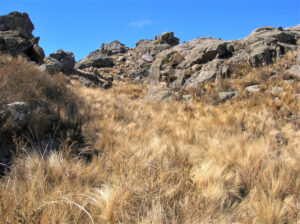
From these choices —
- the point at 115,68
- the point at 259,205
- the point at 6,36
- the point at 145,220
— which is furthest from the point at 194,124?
the point at 115,68

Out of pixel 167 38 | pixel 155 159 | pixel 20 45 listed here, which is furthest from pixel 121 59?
pixel 155 159

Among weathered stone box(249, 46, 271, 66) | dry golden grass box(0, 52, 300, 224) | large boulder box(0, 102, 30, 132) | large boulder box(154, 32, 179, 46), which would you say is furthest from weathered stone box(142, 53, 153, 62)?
large boulder box(0, 102, 30, 132)

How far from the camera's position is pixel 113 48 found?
32594 millimetres

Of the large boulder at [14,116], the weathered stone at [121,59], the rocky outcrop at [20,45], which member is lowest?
the large boulder at [14,116]

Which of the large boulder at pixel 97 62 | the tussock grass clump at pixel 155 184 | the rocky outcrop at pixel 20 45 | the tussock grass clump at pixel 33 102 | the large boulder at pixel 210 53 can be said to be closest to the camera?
the tussock grass clump at pixel 155 184

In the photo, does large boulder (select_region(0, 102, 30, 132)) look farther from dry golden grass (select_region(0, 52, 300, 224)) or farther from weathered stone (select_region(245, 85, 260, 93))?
weathered stone (select_region(245, 85, 260, 93))

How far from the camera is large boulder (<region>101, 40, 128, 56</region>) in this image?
3196 cm

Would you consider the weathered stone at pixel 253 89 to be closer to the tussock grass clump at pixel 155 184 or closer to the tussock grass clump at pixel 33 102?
the tussock grass clump at pixel 155 184

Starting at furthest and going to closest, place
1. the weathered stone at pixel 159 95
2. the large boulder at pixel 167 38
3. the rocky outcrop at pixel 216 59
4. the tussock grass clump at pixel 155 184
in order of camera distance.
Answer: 1. the large boulder at pixel 167 38
2. the rocky outcrop at pixel 216 59
3. the weathered stone at pixel 159 95
4. the tussock grass clump at pixel 155 184

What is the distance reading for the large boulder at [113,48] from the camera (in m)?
32.0

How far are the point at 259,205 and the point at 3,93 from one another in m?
4.40

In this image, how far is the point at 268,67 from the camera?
8469 millimetres

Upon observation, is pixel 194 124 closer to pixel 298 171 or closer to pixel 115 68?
pixel 298 171

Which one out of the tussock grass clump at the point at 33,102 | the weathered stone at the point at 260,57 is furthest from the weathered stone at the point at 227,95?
the tussock grass clump at the point at 33,102
